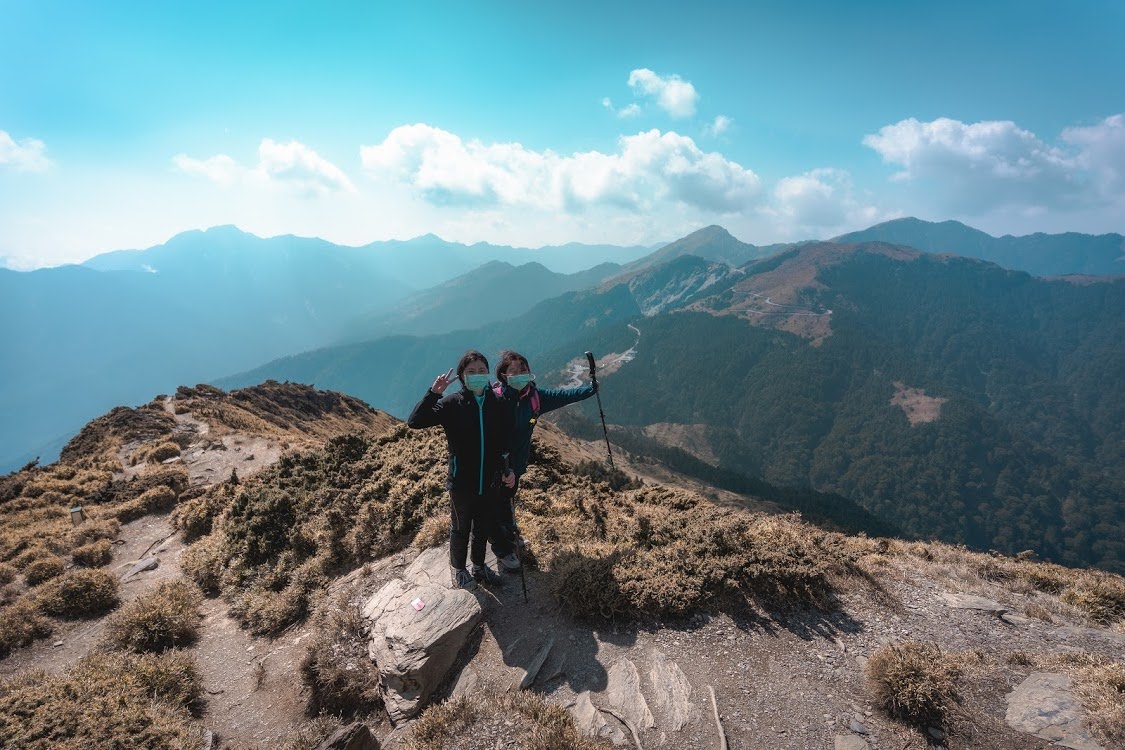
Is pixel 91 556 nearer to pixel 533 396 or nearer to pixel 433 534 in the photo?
pixel 433 534

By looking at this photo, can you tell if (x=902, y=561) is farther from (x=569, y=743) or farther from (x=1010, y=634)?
(x=569, y=743)

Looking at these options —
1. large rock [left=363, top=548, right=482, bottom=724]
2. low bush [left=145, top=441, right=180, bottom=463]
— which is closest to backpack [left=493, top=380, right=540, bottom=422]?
large rock [left=363, top=548, right=482, bottom=724]

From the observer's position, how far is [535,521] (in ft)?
35.1

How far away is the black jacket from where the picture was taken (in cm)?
707

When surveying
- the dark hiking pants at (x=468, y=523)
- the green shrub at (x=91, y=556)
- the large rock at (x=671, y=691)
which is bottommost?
the green shrub at (x=91, y=556)

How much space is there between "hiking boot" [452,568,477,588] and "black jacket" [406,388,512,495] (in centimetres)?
162

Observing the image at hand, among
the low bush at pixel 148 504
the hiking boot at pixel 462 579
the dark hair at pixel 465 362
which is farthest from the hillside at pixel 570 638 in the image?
the dark hair at pixel 465 362

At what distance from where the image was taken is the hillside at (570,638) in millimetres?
5609

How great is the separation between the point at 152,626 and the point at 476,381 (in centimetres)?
836

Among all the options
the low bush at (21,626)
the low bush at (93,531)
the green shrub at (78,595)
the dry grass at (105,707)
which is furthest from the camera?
the low bush at (93,531)

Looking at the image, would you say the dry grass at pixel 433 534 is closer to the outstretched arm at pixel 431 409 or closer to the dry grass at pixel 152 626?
the outstretched arm at pixel 431 409

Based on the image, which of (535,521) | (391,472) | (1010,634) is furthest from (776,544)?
(391,472)

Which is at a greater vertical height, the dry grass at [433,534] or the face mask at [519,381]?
the face mask at [519,381]

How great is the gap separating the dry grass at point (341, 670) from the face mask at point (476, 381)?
4471mm
